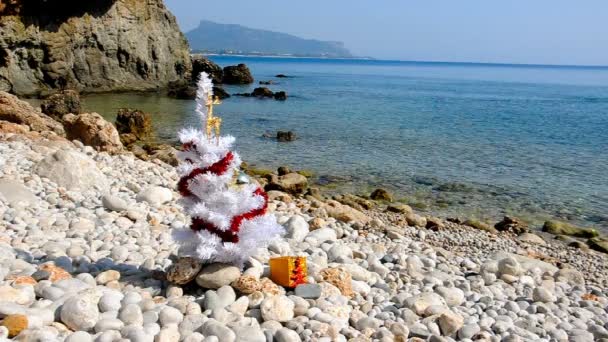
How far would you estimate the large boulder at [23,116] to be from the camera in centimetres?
1440

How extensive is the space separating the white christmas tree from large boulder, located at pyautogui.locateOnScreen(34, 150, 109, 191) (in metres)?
4.29

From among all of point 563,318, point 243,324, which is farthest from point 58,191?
point 563,318

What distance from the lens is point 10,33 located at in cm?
3231

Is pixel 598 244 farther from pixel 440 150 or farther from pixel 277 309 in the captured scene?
pixel 440 150

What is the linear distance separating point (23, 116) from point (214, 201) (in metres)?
11.8

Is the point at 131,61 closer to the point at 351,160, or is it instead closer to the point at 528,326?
the point at 351,160

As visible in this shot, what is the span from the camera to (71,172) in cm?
857

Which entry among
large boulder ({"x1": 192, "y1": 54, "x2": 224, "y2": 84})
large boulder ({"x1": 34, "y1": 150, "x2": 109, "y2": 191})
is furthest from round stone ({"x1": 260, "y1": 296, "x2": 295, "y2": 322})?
→ large boulder ({"x1": 192, "y1": 54, "x2": 224, "y2": 84})

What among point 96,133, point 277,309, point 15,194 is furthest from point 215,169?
point 96,133

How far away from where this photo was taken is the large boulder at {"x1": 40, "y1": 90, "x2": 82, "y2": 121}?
22438 mm

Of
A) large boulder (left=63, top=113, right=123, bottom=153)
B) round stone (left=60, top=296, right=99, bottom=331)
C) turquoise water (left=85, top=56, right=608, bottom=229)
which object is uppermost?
round stone (left=60, top=296, right=99, bottom=331)

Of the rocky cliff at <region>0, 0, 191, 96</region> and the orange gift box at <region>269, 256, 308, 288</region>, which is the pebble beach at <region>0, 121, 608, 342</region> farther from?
the rocky cliff at <region>0, 0, 191, 96</region>

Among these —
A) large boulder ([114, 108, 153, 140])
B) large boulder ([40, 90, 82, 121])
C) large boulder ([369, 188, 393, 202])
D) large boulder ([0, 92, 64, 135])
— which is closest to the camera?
large boulder ([369, 188, 393, 202])

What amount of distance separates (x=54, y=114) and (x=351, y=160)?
12391 millimetres
